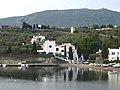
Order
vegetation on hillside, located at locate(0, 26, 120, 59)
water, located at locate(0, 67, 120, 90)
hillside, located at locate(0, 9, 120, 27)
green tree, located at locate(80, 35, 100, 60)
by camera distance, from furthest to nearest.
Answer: hillside, located at locate(0, 9, 120, 27)
vegetation on hillside, located at locate(0, 26, 120, 59)
green tree, located at locate(80, 35, 100, 60)
water, located at locate(0, 67, 120, 90)

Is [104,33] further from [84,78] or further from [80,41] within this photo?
[84,78]

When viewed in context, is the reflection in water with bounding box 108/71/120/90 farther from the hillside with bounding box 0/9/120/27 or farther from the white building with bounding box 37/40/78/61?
the hillside with bounding box 0/9/120/27

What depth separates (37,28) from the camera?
285 feet

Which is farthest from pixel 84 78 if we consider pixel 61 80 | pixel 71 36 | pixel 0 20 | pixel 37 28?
pixel 0 20

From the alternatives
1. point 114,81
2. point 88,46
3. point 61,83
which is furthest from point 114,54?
point 61,83

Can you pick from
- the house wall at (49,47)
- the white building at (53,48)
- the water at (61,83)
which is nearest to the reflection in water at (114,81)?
the water at (61,83)

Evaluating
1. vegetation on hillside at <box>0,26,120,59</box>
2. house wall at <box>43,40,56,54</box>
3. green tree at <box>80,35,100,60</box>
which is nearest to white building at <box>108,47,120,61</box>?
vegetation on hillside at <box>0,26,120,59</box>

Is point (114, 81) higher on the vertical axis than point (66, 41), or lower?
lower

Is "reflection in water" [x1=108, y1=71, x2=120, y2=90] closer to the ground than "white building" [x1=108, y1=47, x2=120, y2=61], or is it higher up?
closer to the ground

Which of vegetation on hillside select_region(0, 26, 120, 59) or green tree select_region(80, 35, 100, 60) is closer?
green tree select_region(80, 35, 100, 60)

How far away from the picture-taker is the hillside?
546ft

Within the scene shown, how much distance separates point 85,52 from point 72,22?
106152 mm

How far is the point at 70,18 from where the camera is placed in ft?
561

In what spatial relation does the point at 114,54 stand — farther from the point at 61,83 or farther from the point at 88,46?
the point at 61,83
